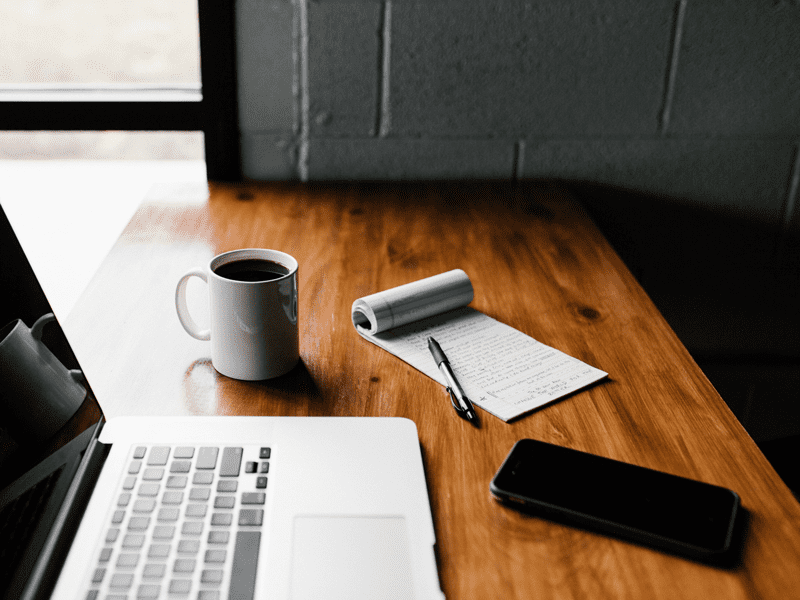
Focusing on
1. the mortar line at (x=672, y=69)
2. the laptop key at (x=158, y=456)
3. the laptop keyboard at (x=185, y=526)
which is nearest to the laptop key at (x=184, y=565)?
the laptop keyboard at (x=185, y=526)

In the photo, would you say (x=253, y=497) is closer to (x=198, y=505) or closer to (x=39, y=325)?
(x=198, y=505)

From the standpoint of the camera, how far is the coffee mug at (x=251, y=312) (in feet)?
2.24

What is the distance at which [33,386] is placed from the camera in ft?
1.78

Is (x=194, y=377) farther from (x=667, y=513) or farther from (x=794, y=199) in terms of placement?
(x=794, y=199)

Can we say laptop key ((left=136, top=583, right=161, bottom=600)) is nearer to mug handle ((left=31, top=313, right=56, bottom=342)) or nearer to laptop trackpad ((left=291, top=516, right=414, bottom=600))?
laptop trackpad ((left=291, top=516, right=414, bottom=600))

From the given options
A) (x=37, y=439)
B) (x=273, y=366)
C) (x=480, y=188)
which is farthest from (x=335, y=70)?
(x=37, y=439)

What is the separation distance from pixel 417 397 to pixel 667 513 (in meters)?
0.27

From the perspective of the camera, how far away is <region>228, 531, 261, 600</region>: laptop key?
469 millimetres

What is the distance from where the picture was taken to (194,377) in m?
0.73

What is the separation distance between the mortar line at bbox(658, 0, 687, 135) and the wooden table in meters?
0.29

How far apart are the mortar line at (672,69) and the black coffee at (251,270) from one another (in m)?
0.99

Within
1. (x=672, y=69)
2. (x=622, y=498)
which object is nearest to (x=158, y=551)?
(x=622, y=498)

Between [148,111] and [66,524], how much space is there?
1.03m

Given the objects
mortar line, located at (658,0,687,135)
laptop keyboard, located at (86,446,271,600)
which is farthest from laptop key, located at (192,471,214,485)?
mortar line, located at (658,0,687,135)
